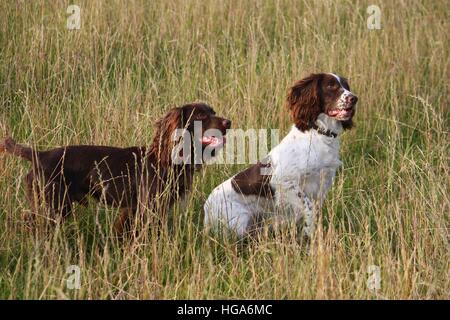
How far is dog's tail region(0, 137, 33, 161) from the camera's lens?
445cm

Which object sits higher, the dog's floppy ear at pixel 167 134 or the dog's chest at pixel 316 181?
the dog's floppy ear at pixel 167 134

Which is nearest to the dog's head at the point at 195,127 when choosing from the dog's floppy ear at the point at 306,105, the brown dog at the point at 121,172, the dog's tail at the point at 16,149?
the brown dog at the point at 121,172

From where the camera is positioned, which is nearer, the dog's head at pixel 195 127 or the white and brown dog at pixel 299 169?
the dog's head at pixel 195 127

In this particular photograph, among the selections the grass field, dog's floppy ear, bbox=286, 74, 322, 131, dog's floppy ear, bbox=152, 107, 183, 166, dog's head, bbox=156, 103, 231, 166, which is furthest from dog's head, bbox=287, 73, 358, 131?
dog's floppy ear, bbox=152, 107, 183, 166

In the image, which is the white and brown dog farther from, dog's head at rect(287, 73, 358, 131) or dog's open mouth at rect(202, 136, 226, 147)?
dog's open mouth at rect(202, 136, 226, 147)

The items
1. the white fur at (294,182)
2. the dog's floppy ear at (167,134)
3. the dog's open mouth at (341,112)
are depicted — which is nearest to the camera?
the dog's floppy ear at (167,134)

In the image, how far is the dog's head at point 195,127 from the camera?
4625mm

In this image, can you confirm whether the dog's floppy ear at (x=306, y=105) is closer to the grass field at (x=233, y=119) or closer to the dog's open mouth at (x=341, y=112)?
the dog's open mouth at (x=341, y=112)

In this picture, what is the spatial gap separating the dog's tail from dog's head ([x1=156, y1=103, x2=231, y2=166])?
730mm

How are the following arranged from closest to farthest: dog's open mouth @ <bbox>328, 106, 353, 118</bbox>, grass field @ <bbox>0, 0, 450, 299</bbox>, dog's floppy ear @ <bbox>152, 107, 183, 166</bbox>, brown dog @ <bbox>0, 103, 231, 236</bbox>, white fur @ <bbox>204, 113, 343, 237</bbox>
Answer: grass field @ <bbox>0, 0, 450, 299</bbox>
brown dog @ <bbox>0, 103, 231, 236</bbox>
dog's floppy ear @ <bbox>152, 107, 183, 166</bbox>
white fur @ <bbox>204, 113, 343, 237</bbox>
dog's open mouth @ <bbox>328, 106, 353, 118</bbox>

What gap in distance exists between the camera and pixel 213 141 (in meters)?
4.66

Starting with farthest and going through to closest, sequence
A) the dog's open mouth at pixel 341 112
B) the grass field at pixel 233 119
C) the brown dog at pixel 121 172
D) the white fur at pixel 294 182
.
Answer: the dog's open mouth at pixel 341 112, the white fur at pixel 294 182, the brown dog at pixel 121 172, the grass field at pixel 233 119
